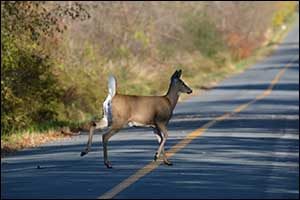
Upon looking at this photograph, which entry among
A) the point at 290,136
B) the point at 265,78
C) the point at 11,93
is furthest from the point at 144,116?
the point at 265,78

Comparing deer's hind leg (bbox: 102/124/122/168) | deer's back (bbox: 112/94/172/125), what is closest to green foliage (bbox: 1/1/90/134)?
deer's back (bbox: 112/94/172/125)

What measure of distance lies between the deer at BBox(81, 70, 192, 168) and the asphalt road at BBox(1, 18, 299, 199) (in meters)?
2.54

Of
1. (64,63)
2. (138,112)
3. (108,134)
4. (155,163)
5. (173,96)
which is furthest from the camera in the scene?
(64,63)

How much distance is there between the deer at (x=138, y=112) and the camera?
8.65 m

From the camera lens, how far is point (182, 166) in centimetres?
1493

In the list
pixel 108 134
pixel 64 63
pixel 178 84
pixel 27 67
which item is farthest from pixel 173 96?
pixel 27 67

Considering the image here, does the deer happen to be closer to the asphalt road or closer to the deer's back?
the deer's back

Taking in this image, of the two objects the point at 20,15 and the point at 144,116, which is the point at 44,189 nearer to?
the point at 144,116

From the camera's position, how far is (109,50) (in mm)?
18422

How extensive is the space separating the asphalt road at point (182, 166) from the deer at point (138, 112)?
2.54 metres

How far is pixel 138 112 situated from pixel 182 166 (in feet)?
19.8

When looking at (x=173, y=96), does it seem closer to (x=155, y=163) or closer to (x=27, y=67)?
(x=155, y=163)

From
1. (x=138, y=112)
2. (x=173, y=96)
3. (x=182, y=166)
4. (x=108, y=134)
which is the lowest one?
(x=182, y=166)

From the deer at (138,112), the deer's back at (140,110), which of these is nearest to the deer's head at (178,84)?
the deer at (138,112)
